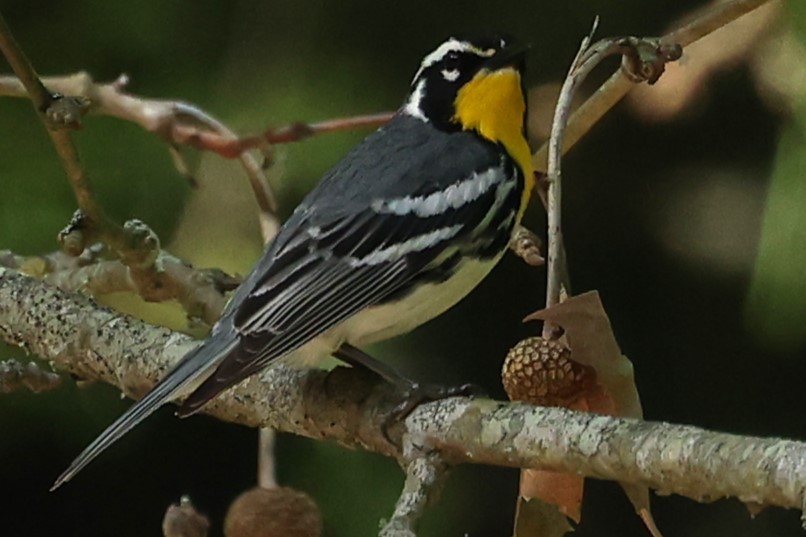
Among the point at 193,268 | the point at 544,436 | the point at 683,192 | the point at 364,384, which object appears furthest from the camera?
the point at 683,192

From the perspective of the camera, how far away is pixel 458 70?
707 millimetres

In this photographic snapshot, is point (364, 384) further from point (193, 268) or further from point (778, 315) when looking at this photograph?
point (778, 315)

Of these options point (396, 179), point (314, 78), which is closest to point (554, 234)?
point (396, 179)

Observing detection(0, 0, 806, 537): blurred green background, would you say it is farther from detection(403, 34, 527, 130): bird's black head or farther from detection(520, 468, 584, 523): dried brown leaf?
detection(520, 468, 584, 523): dried brown leaf

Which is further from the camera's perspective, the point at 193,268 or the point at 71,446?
the point at 71,446

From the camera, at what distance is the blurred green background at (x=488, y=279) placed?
2.68 ft

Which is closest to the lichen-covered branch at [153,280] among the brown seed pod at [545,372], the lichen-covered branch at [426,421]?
the lichen-covered branch at [426,421]

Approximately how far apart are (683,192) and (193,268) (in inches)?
13.3

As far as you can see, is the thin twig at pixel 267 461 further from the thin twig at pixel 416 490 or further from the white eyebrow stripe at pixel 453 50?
the white eyebrow stripe at pixel 453 50

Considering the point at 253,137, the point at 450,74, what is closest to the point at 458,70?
the point at 450,74

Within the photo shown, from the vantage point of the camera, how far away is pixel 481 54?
27.4 inches

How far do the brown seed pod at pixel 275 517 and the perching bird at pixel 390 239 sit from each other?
6 centimetres

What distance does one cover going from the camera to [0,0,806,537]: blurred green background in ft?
2.68

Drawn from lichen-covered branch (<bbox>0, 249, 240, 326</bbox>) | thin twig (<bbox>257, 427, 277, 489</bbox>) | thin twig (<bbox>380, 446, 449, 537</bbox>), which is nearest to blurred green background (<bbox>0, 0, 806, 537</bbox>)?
lichen-covered branch (<bbox>0, 249, 240, 326</bbox>)
